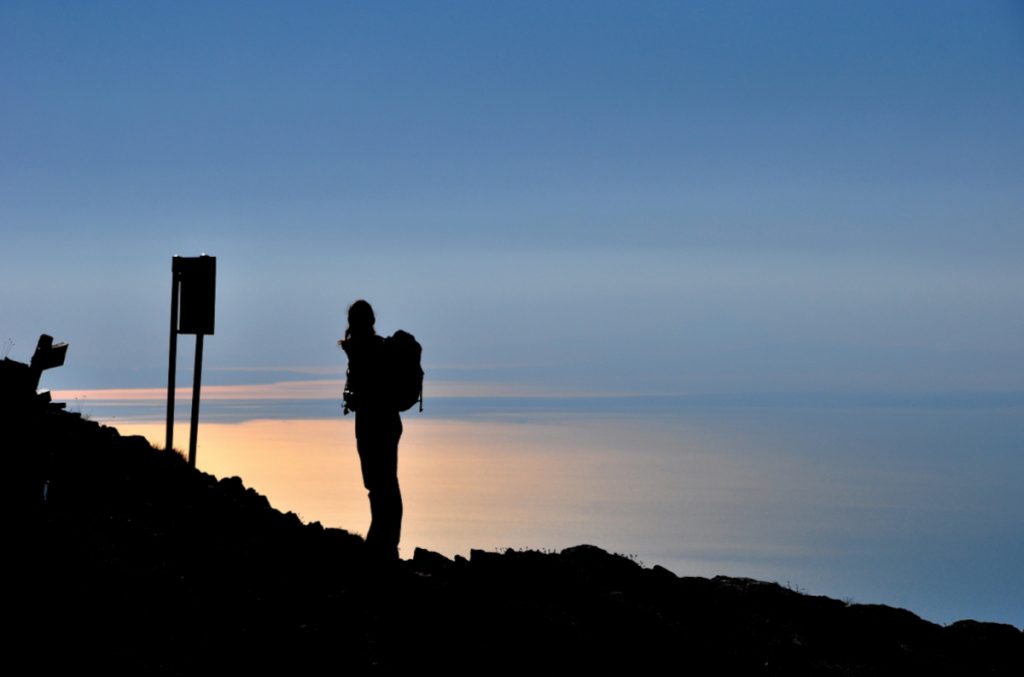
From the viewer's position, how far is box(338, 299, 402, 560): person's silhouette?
1157 centimetres

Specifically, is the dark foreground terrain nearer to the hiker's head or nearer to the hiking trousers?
the hiking trousers

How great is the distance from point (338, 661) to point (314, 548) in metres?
4.12

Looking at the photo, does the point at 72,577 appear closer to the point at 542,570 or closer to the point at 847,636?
the point at 542,570

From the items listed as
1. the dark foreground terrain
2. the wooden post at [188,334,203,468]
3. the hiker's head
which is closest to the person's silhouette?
the hiker's head

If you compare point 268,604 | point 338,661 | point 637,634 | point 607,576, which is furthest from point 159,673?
point 607,576

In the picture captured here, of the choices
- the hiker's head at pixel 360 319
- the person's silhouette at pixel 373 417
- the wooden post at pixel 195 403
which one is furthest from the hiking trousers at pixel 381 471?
the wooden post at pixel 195 403

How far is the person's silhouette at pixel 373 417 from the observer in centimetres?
1157

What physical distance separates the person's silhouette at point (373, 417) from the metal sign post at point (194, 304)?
5.51m

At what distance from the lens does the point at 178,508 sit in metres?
13.1

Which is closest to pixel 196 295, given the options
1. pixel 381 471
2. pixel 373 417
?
pixel 373 417

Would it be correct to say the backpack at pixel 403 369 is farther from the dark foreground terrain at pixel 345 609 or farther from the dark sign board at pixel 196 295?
the dark sign board at pixel 196 295

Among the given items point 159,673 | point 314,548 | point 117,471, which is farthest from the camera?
point 117,471

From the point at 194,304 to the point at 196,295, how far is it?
0.13 metres

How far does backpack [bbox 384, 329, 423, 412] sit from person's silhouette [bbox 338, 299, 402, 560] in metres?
0.06
